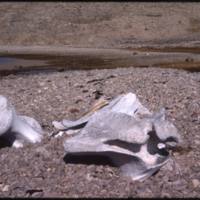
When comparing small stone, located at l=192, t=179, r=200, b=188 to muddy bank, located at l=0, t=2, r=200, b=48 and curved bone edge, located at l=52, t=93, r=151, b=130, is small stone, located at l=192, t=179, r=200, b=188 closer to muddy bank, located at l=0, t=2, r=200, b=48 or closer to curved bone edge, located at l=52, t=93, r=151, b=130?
curved bone edge, located at l=52, t=93, r=151, b=130

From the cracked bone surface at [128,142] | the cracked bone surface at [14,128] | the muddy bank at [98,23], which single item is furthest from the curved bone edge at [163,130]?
the muddy bank at [98,23]

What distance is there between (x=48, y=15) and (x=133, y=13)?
6169 millimetres

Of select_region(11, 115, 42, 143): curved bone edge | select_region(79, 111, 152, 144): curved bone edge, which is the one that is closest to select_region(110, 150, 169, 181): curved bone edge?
select_region(79, 111, 152, 144): curved bone edge

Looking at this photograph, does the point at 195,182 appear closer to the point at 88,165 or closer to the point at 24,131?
the point at 88,165

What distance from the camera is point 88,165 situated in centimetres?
630

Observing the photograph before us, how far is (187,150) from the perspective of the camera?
22.4 ft

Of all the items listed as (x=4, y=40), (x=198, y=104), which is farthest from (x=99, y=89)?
(x=4, y=40)

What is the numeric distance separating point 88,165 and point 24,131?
125 centimetres

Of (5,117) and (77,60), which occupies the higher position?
(5,117)

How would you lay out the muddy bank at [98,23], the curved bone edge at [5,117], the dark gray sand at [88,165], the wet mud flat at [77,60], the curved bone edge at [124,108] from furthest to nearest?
the muddy bank at [98,23]
the wet mud flat at [77,60]
the curved bone edge at [124,108]
the curved bone edge at [5,117]
the dark gray sand at [88,165]

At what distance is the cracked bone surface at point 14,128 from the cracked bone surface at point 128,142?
896 mm

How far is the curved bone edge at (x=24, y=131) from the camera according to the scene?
6.97 m

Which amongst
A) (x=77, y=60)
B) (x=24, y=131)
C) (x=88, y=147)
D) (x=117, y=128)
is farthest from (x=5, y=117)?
(x=77, y=60)

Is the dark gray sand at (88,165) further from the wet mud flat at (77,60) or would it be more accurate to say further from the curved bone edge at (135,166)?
the wet mud flat at (77,60)
